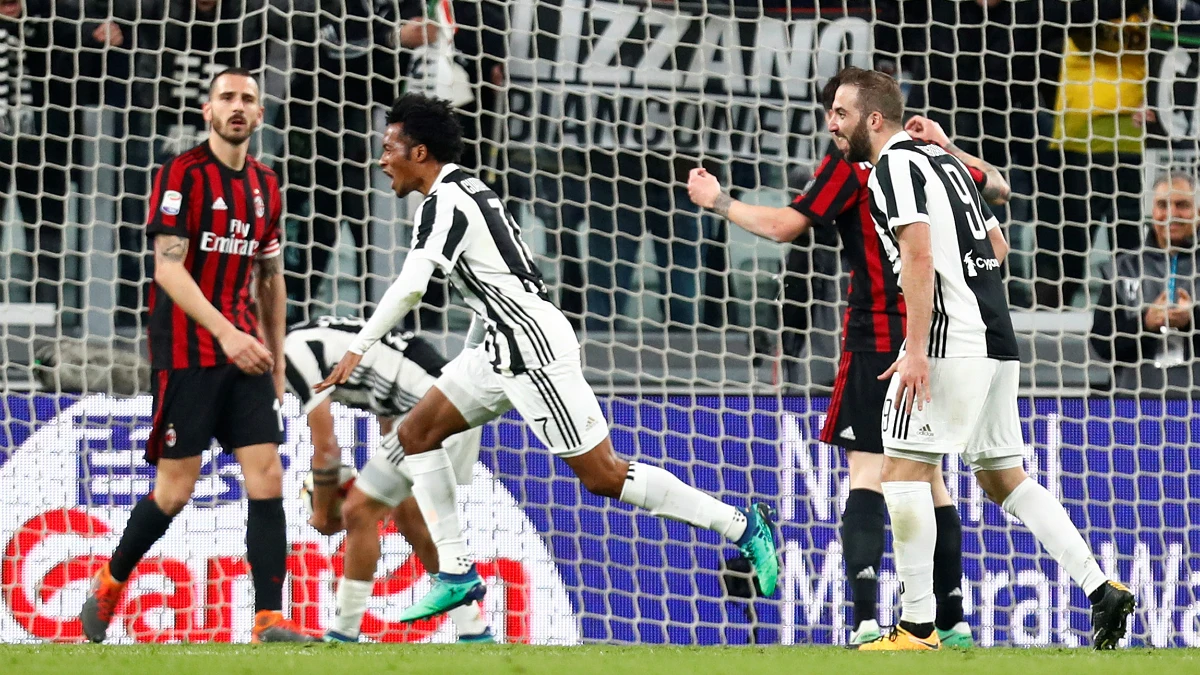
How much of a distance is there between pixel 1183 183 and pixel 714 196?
2820mm

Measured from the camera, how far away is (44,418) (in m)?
6.05

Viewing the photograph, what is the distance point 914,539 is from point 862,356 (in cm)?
73

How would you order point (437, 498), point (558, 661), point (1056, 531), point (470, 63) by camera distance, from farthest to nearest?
point (470, 63), point (437, 498), point (1056, 531), point (558, 661)

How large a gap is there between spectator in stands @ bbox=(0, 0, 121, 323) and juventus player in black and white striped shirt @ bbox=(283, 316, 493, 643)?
1443mm

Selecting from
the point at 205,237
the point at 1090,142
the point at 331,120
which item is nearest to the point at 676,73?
the point at 331,120

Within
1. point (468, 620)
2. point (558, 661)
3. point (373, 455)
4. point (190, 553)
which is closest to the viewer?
point (558, 661)

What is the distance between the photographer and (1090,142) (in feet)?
23.6

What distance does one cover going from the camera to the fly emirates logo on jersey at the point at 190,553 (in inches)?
234

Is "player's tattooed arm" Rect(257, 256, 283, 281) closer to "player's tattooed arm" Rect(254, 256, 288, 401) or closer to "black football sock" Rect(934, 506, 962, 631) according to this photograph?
"player's tattooed arm" Rect(254, 256, 288, 401)

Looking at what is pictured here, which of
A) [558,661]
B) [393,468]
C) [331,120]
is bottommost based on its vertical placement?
[558,661]

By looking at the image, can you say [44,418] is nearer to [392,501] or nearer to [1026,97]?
[392,501]

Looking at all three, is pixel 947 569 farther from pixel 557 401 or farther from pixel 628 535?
pixel 628 535

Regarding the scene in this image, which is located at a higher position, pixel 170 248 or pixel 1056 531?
pixel 170 248

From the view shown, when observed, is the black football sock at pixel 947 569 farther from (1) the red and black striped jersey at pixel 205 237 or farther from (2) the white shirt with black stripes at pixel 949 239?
(1) the red and black striped jersey at pixel 205 237
